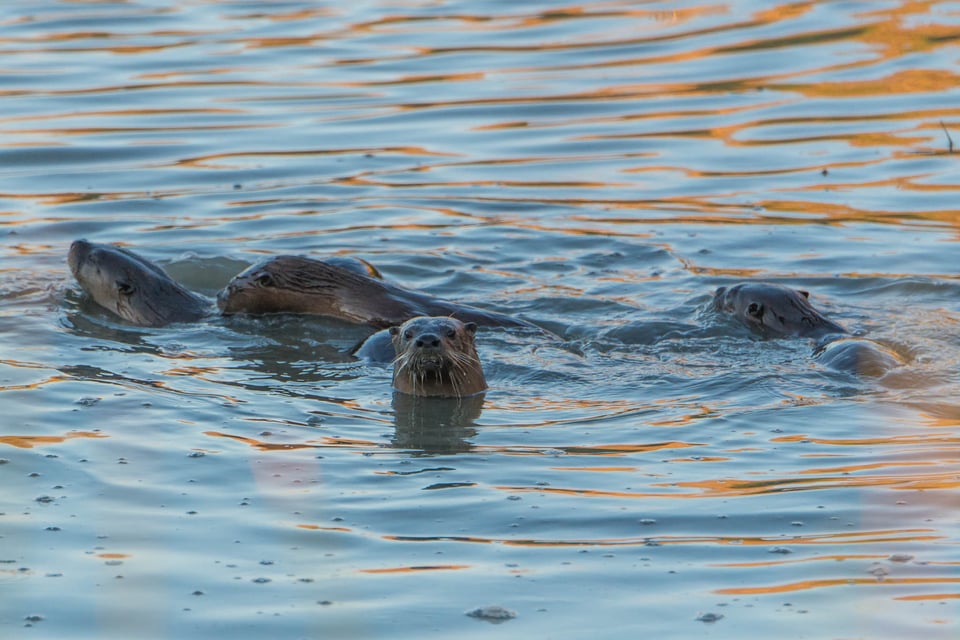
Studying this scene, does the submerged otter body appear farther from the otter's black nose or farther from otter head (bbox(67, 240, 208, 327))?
the otter's black nose

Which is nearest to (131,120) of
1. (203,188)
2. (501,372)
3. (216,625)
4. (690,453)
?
(203,188)

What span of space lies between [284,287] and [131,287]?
892 mm

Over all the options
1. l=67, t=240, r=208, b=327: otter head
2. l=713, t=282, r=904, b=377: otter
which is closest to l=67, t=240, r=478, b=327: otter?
l=67, t=240, r=208, b=327: otter head

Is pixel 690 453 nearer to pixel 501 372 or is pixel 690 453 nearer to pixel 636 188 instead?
pixel 501 372

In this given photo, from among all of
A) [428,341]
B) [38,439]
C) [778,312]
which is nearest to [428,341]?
[428,341]

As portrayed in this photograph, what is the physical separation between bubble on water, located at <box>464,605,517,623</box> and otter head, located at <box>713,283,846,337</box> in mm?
4156

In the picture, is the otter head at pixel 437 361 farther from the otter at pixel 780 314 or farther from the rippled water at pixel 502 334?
the otter at pixel 780 314

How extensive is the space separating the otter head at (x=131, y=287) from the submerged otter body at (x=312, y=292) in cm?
27

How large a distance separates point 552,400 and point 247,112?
308 inches

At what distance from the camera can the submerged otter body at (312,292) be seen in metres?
9.10

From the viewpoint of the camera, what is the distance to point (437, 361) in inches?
295

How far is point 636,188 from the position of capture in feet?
39.5

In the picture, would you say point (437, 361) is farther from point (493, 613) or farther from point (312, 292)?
point (493, 613)

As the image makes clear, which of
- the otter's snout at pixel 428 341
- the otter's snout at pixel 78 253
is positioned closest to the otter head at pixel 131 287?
the otter's snout at pixel 78 253
